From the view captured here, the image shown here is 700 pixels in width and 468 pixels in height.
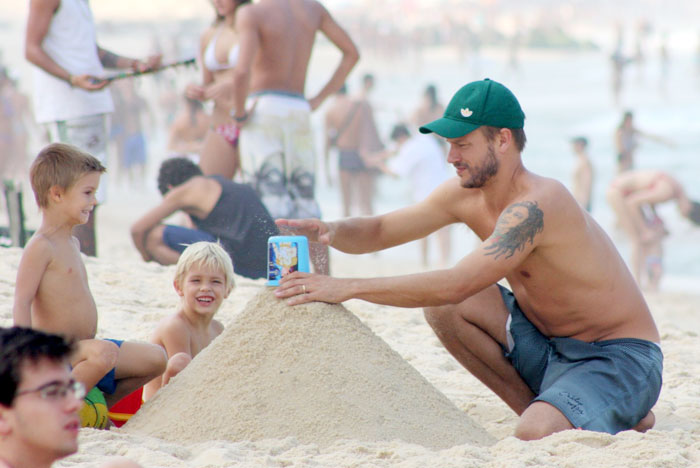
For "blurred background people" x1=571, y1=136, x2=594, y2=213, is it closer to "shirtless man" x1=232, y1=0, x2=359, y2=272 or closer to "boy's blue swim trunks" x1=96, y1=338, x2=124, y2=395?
"shirtless man" x1=232, y1=0, x2=359, y2=272

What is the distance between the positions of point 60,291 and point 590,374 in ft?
5.87

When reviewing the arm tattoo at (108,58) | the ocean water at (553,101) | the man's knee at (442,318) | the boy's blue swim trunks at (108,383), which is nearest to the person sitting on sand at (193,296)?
the boy's blue swim trunks at (108,383)

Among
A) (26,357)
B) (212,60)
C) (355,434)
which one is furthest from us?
(212,60)

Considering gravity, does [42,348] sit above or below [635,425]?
above

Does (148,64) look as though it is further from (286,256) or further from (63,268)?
(286,256)

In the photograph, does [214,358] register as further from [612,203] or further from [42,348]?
[612,203]

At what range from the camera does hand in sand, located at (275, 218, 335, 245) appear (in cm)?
314

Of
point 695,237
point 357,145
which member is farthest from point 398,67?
point 357,145

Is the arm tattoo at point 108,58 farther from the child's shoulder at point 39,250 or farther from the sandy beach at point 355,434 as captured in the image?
the child's shoulder at point 39,250

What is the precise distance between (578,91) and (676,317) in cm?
3439

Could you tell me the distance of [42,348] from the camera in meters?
1.65

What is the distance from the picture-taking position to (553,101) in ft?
121

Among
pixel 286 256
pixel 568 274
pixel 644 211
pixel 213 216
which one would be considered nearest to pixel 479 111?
pixel 568 274

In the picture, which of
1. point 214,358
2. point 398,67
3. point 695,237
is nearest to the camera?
point 214,358
